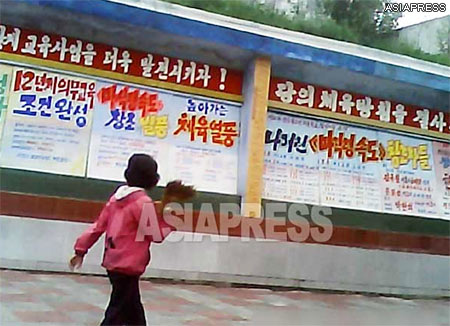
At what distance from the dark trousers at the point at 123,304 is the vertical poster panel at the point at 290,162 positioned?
4.42m

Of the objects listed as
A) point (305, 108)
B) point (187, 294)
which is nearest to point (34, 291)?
point (187, 294)

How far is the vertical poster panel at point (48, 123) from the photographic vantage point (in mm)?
7137

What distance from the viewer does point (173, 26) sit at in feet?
23.9

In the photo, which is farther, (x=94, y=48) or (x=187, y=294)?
(x=94, y=48)

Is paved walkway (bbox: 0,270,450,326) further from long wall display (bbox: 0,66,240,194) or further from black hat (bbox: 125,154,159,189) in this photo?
black hat (bbox: 125,154,159,189)

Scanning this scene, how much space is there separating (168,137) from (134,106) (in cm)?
56

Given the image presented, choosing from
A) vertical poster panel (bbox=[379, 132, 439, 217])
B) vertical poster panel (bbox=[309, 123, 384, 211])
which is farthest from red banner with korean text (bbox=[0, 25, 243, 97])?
vertical poster panel (bbox=[379, 132, 439, 217])

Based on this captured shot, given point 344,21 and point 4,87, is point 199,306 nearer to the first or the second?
point 4,87

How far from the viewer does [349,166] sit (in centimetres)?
870

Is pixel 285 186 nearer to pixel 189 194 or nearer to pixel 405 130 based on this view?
pixel 405 130

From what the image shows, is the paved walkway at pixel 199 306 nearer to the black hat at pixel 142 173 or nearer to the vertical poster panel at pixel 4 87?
the black hat at pixel 142 173

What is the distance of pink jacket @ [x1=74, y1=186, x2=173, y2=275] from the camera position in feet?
12.1

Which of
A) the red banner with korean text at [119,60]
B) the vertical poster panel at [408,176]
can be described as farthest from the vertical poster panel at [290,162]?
the vertical poster panel at [408,176]

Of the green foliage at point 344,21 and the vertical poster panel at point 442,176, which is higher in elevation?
the green foliage at point 344,21
